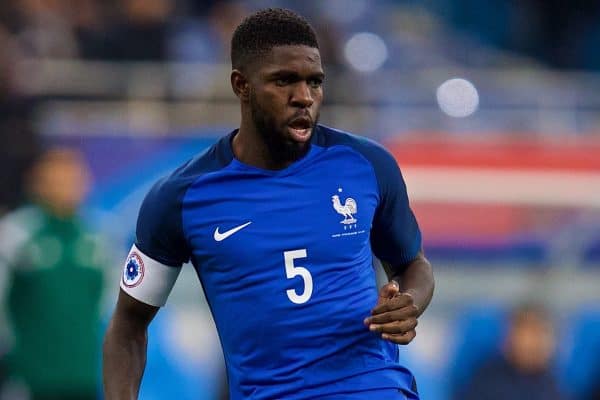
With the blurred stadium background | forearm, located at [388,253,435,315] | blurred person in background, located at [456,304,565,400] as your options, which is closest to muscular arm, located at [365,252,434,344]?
forearm, located at [388,253,435,315]

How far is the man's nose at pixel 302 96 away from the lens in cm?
455

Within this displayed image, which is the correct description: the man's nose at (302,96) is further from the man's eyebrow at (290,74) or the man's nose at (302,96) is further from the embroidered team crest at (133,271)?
the embroidered team crest at (133,271)

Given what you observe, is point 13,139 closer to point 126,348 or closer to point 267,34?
point 126,348

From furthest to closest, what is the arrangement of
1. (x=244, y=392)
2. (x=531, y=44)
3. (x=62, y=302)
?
(x=531, y=44), (x=62, y=302), (x=244, y=392)

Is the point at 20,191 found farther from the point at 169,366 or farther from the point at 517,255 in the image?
the point at 517,255

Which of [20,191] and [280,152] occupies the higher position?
[280,152]

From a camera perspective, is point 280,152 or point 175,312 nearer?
point 280,152

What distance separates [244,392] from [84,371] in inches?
192

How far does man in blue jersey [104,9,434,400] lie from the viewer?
4594 millimetres

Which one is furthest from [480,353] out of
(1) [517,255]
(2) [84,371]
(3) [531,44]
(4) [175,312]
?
(3) [531,44]

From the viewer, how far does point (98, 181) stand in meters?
11.0

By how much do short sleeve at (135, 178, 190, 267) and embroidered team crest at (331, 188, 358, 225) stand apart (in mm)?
499

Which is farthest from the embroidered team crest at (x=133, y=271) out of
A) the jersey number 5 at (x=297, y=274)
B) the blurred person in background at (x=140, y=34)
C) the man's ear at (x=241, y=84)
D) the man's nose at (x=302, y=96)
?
the blurred person in background at (x=140, y=34)

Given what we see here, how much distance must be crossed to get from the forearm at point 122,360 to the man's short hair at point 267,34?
38.5 inches
